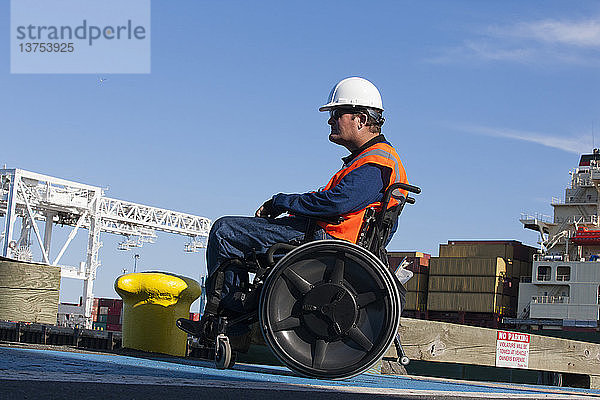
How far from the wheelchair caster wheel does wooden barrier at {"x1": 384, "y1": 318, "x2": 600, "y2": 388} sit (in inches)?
51.6

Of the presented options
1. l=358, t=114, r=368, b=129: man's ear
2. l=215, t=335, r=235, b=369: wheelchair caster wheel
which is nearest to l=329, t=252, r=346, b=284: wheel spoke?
l=215, t=335, r=235, b=369: wheelchair caster wheel

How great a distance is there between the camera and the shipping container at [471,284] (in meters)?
45.0

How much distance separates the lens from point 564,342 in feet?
18.4

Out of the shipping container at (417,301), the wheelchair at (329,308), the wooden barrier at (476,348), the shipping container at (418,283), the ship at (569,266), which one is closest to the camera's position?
the wheelchair at (329,308)

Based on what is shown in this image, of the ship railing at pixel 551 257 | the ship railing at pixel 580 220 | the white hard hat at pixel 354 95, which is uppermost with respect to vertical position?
the ship railing at pixel 580 220

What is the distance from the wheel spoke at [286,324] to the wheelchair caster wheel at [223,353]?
23cm

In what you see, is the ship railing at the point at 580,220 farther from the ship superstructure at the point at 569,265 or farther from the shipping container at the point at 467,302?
the shipping container at the point at 467,302

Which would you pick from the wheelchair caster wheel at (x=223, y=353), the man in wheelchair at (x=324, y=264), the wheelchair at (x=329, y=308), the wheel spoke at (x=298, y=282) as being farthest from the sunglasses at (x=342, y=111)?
the wheelchair caster wheel at (x=223, y=353)

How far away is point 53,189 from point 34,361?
44.4 m

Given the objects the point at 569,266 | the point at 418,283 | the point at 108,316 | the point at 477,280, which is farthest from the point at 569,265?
the point at 108,316

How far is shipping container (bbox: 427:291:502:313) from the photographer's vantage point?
45.6m

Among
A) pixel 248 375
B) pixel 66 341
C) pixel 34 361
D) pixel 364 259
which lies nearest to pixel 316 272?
pixel 364 259

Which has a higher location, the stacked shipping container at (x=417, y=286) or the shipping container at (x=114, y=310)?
the stacked shipping container at (x=417, y=286)

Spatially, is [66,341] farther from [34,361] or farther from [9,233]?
[9,233]
